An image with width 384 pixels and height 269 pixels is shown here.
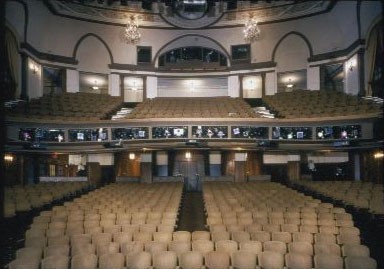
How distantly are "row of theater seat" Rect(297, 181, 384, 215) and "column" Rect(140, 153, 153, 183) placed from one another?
6.59 m

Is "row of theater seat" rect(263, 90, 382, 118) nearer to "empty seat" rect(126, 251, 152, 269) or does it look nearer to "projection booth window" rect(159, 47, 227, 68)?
"projection booth window" rect(159, 47, 227, 68)

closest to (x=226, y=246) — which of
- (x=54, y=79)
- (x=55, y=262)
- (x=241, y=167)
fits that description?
(x=55, y=262)

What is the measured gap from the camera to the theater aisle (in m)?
8.88

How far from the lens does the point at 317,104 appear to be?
16812 millimetres

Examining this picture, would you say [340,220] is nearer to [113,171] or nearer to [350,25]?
[113,171]

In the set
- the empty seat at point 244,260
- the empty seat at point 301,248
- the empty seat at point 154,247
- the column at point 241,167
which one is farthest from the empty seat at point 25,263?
the column at point 241,167

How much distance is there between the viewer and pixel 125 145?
584 inches

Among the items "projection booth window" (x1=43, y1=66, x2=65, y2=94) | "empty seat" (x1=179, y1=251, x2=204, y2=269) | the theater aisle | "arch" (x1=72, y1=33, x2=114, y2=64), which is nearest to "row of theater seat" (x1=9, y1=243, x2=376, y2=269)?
"empty seat" (x1=179, y1=251, x2=204, y2=269)

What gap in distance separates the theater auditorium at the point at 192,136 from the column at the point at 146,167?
0.10 meters

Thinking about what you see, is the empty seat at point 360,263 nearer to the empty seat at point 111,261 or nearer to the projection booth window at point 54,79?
the empty seat at point 111,261

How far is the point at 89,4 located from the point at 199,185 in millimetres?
11287

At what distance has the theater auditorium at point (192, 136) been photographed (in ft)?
20.1

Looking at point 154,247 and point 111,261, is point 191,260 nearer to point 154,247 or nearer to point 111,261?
point 154,247

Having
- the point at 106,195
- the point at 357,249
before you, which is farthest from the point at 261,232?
the point at 106,195
